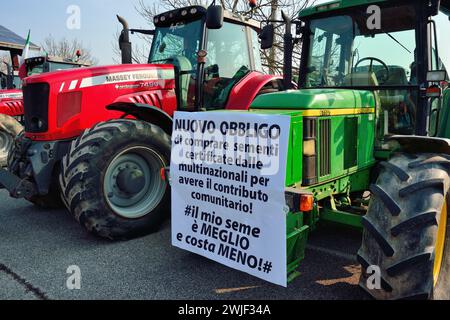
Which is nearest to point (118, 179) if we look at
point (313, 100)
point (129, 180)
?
point (129, 180)

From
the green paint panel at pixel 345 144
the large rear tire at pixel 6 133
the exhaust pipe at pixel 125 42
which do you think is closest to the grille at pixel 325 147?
the green paint panel at pixel 345 144

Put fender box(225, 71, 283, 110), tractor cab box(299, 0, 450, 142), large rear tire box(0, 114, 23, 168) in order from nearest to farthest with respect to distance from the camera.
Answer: tractor cab box(299, 0, 450, 142)
fender box(225, 71, 283, 110)
large rear tire box(0, 114, 23, 168)

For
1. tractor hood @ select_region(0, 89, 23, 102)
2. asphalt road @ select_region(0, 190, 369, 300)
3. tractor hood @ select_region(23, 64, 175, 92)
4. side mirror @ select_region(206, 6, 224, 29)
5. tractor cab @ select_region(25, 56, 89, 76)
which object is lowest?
asphalt road @ select_region(0, 190, 369, 300)

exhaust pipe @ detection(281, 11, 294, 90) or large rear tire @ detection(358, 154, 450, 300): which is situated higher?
exhaust pipe @ detection(281, 11, 294, 90)

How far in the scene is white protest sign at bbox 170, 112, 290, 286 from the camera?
2.58 m

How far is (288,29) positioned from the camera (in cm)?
403

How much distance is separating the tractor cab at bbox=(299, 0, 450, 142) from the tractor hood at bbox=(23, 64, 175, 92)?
1937mm

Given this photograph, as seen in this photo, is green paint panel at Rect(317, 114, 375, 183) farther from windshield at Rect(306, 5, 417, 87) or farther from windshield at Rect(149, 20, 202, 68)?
windshield at Rect(149, 20, 202, 68)

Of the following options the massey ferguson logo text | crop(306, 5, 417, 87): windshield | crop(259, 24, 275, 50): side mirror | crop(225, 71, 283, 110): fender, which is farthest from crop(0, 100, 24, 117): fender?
crop(306, 5, 417, 87): windshield

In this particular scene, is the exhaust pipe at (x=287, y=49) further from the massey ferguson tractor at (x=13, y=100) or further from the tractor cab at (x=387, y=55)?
the massey ferguson tractor at (x=13, y=100)

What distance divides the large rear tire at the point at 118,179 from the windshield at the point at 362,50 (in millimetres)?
1844

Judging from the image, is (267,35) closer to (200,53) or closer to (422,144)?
(200,53)

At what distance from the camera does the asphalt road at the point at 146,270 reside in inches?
114
